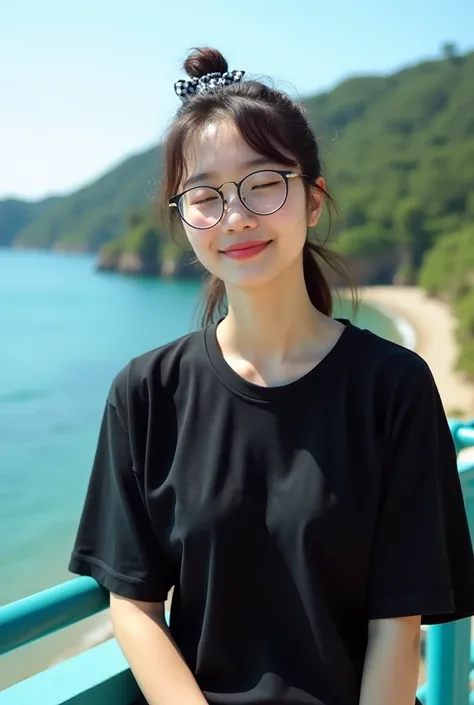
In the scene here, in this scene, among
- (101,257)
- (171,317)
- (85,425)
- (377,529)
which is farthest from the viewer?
(101,257)

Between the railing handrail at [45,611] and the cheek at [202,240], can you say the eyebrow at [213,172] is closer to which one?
the cheek at [202,240]

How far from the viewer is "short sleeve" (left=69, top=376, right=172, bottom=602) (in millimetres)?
1036

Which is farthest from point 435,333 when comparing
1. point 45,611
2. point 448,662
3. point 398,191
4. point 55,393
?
point 45,611

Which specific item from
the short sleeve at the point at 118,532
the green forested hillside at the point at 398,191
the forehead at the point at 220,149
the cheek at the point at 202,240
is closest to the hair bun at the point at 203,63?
the forehead at the point at 220,149

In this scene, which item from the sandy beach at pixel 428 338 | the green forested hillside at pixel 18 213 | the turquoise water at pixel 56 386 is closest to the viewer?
the turquoise water at pixel 56 386

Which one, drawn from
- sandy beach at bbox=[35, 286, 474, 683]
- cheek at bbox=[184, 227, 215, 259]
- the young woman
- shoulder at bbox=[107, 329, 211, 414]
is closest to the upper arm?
the young woman

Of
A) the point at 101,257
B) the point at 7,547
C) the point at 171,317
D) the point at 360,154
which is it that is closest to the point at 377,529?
the point at 7,547

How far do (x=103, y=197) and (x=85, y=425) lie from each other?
7790cm

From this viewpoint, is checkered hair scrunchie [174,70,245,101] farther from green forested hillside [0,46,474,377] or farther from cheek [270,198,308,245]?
green forested hillside [0,46,474,377]

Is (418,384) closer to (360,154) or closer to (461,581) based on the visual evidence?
(461,581)

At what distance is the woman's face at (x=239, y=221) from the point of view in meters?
1.05

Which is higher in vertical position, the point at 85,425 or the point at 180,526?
the point at 180,526

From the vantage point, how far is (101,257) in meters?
69.1

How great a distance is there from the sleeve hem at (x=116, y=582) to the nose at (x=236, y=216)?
19.4 inches
